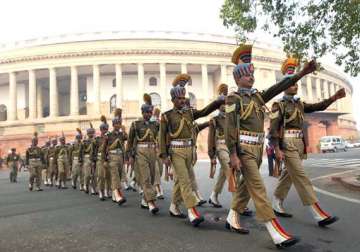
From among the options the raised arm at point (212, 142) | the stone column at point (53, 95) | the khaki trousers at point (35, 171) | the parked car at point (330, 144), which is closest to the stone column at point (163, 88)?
the stone column at point (53, 95)

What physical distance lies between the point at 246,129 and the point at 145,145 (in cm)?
349

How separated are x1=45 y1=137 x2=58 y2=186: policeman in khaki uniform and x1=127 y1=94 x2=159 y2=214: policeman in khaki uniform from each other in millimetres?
9815

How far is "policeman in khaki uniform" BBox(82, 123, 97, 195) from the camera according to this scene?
39.5ft

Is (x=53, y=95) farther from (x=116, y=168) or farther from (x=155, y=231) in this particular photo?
(x=155, y=231)

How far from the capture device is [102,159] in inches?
Answer: 408

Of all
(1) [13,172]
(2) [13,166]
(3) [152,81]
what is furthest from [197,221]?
(3) [152,81]

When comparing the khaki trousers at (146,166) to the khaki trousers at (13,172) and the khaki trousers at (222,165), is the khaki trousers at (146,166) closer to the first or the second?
the khaki trousers at (222,165)

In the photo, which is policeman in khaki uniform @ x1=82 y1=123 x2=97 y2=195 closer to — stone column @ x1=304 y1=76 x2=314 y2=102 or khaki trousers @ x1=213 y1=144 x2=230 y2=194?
khaki trousers @ x1=213 y1=144 x2=230 y2=194

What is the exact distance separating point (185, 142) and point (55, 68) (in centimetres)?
4987

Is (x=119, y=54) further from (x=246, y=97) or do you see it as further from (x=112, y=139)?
(x=246, y=97)

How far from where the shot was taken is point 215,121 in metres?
7.95

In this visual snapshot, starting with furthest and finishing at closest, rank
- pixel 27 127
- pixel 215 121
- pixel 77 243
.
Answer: pixel 27 127, pixel 215 121, pixel 77 243

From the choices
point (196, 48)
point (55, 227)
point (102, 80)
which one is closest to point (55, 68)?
point (102, 80)

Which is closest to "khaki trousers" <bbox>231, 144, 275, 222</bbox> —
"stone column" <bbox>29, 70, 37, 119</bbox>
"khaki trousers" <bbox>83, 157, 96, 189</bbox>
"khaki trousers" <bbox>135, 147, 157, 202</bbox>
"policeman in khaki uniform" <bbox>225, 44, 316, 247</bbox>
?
"policeman in khaki uniform" <bbox>225, 44, 316, 247</bbox>
